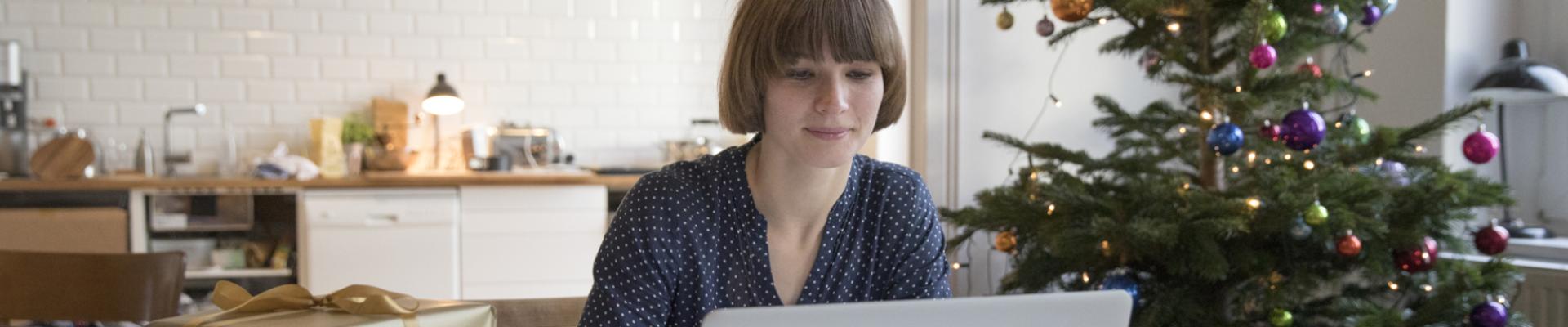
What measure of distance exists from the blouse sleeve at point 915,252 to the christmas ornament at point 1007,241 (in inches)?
48.7

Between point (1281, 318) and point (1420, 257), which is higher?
point (1420, 257)

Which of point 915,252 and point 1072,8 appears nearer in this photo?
point 915,252

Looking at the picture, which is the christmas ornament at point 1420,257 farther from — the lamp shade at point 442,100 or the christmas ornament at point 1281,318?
the lamp shade at point 442,100

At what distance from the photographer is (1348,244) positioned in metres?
2.09

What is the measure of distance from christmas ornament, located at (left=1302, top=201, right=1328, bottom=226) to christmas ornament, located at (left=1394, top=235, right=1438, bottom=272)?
0.20 m

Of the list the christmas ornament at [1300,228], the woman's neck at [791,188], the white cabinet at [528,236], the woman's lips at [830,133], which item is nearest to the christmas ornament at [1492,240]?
the christmas ornament at [1300,228]

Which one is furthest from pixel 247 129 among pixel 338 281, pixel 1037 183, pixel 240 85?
pixel 1037 183

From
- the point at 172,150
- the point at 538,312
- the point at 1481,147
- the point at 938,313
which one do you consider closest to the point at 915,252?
the point at 538,312

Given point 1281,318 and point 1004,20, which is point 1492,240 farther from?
point 1004,20

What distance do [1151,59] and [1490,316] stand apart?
0.84m

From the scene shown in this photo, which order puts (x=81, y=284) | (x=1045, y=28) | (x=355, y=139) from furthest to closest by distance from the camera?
(x=355, y=139) → (x=1045, y=28) → (x=81, y=284)

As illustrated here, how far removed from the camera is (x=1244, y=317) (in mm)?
2295

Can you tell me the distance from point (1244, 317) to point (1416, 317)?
11.5 inches

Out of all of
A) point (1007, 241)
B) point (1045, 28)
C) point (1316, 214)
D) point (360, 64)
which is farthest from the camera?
point (360, 64)
